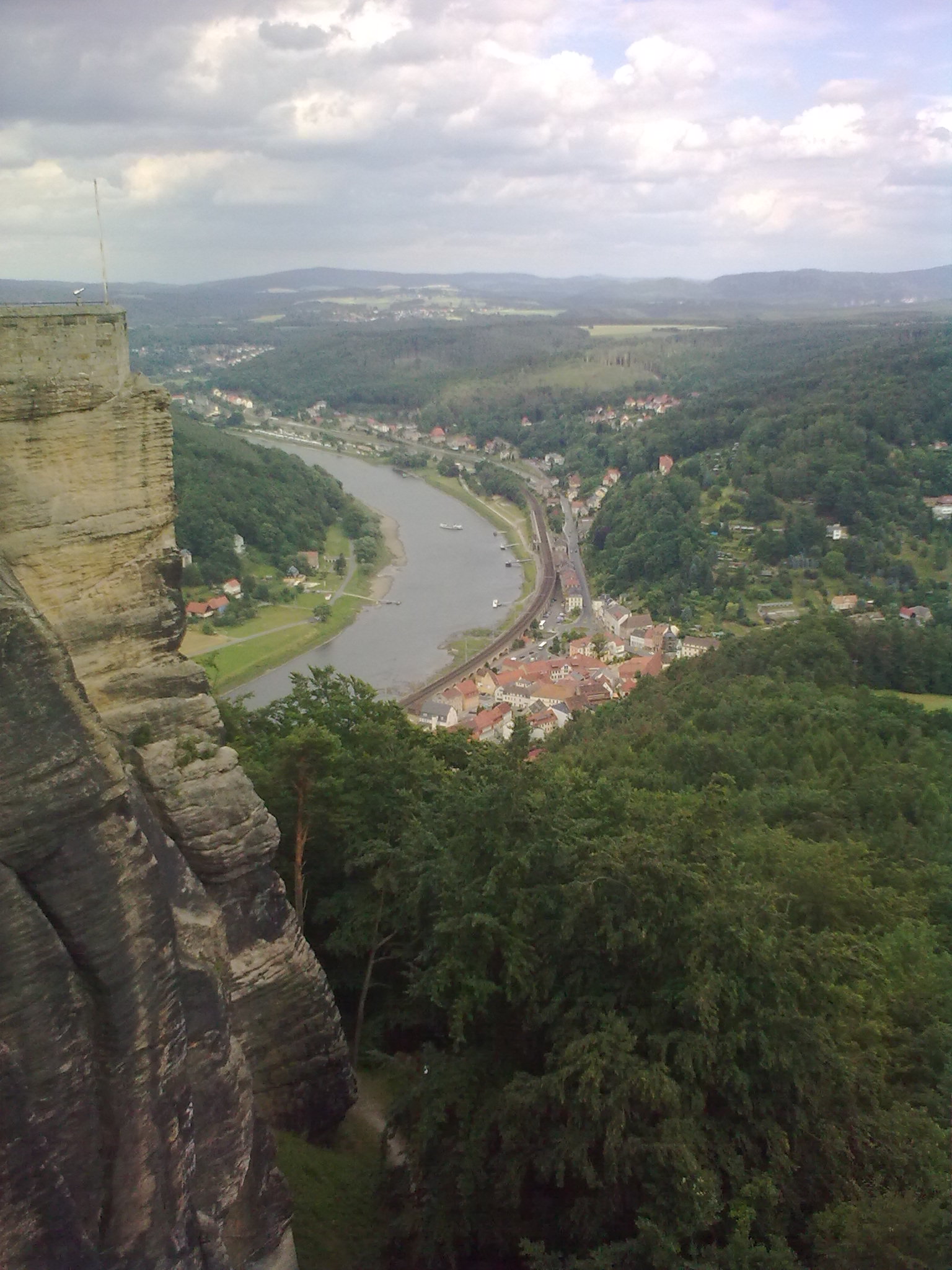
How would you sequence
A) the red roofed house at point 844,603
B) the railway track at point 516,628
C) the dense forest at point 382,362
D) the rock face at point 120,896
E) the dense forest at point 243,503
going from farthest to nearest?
the dense forest at point 382,362 → the dense forest at point 243,503 → the red roofed house at point 844,603 → the railway track at point 516,628 → the rock face at point 120,896

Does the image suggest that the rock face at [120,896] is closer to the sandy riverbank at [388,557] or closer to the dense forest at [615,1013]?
the dense forest at [615,1013]

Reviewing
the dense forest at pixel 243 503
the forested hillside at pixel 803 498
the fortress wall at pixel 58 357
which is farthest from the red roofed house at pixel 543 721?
the fortress wall at pixel 58 357

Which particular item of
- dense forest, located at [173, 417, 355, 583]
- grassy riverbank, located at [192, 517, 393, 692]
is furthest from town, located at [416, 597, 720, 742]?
dense forest, located at [173, 417, 355, 583]

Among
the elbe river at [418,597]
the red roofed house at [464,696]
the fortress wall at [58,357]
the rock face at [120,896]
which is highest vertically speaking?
the fortress wall at [58,357]

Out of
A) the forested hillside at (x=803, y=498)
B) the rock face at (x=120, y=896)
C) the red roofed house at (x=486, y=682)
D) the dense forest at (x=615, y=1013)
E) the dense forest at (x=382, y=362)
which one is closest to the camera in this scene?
the rock face at (x=120, y=896)

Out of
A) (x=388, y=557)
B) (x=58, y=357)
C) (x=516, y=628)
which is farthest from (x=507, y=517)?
(x=58, y=357)

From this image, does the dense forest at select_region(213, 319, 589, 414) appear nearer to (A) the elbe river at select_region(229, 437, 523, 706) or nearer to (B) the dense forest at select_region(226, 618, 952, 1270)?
(A) the elbe river at select_region(229, 437, 523, 706)

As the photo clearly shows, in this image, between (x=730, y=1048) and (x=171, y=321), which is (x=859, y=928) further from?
(x=171, y=321)
